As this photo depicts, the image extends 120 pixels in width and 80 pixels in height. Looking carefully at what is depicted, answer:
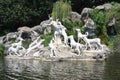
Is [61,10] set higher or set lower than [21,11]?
lower

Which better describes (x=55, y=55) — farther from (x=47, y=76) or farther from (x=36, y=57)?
(x=47, y=76)

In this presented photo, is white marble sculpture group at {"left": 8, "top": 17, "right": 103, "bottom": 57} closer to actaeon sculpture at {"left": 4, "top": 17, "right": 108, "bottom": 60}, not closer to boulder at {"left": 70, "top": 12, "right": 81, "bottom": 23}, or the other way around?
actaeon sculpture at {"left": 4, "top": 17, "right": 108, "bottom": 60}

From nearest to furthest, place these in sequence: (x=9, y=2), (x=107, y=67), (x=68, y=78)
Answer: (x=68, y=78) < (x=107, y=67) < (x=9, y=2)

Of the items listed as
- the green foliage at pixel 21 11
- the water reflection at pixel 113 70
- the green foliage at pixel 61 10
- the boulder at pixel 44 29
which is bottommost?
the water reflection at pixel 113 70

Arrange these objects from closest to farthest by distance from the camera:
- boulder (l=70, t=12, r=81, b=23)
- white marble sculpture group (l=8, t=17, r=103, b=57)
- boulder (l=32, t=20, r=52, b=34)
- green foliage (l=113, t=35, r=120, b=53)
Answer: white marble sculpture group (l=8, t=17, r=103, b=57), green foliage (l=113, t=35, r=120, b=53), boulder (l=32, t=20, r=52, b=34), boulder (l=70, t=12, r=81, b=23)

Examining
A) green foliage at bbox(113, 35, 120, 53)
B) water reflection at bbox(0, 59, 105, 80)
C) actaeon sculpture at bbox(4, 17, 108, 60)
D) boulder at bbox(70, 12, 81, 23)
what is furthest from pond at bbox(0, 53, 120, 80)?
boulder at bbox(70, 12, 81, 23)

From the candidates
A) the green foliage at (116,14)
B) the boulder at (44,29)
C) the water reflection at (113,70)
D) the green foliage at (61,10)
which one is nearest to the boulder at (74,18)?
the green foliage at (61,10)

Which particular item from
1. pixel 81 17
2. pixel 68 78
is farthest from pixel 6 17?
pixel 68 78

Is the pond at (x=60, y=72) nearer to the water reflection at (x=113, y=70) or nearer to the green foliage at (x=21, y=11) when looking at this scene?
the water reflection at (x=113, y=70)

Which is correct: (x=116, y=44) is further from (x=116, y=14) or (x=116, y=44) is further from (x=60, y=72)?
(x=60, y=72)

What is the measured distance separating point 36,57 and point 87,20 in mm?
13098

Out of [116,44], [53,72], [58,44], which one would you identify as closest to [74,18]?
[116,44]

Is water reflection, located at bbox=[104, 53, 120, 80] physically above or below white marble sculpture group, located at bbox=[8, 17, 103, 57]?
below

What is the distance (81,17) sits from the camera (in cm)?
5419
